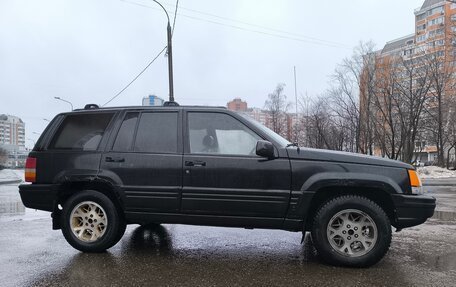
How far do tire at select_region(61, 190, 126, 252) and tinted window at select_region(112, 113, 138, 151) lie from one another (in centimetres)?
66

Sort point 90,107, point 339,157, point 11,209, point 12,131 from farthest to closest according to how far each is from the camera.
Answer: point 12,131
point 11,209
point 90,107
point 339,157

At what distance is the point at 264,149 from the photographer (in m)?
4.49

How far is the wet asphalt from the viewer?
3992 mm

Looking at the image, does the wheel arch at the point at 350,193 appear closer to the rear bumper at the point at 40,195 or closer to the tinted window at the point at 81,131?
the tinted window at the point at 81,131

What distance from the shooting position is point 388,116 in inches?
1446

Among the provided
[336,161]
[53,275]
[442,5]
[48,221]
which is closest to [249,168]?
[336,161]

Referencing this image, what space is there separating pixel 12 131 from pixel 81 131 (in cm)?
13586

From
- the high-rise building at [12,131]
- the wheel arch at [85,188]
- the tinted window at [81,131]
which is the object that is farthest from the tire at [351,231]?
the high-rise building at [12,131]

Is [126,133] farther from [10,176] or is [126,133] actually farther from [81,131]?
[10,176]

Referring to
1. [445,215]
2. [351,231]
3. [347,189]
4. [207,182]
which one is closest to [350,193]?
[347,189]

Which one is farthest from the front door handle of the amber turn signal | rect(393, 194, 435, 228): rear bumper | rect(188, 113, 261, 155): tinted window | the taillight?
the amber turn signal

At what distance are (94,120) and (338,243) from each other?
3484 mm

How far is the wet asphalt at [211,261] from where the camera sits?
399 centimetres

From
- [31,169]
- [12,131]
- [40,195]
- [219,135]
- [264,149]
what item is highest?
[12,131]
